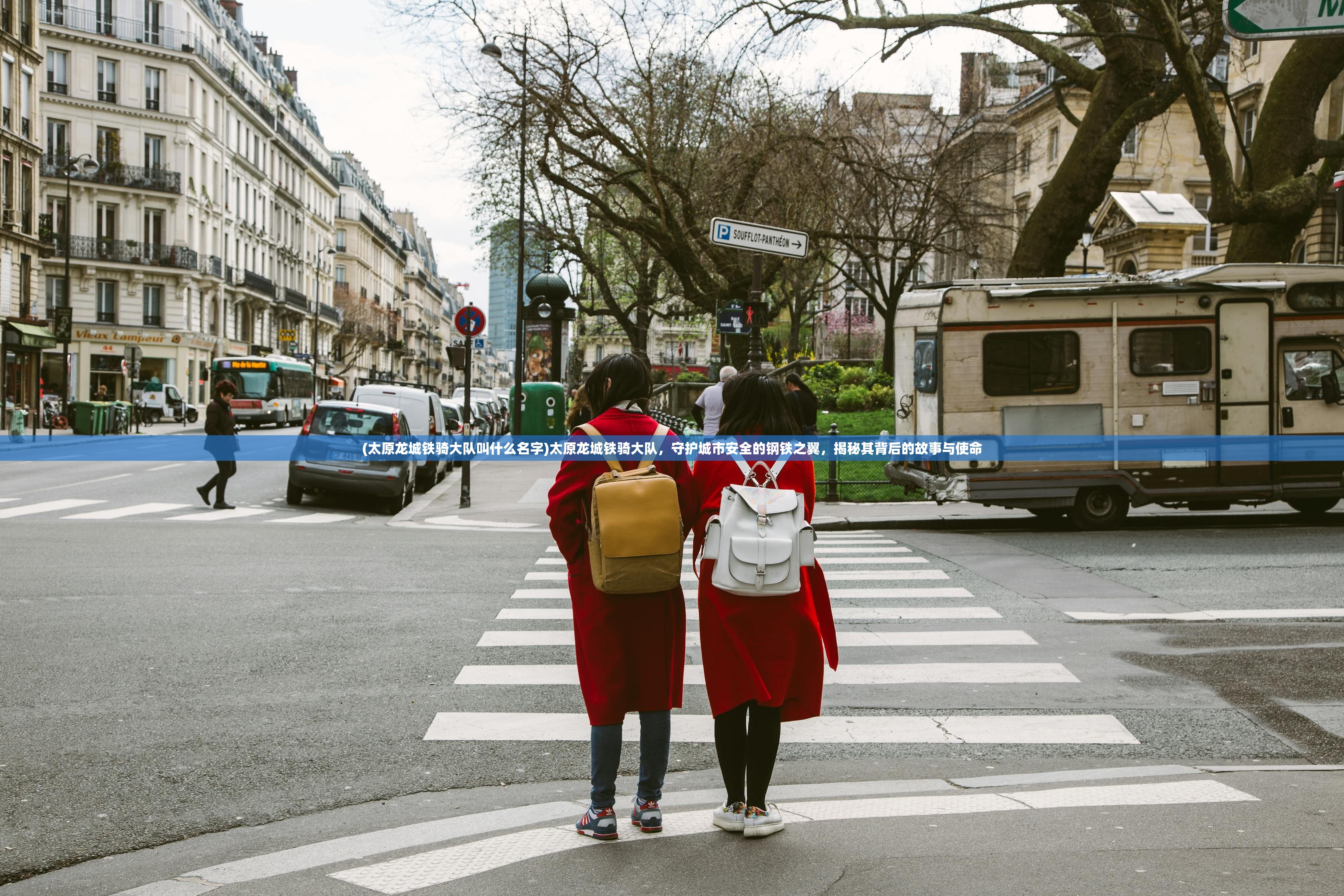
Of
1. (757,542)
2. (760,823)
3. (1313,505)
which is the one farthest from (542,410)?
(757,542)

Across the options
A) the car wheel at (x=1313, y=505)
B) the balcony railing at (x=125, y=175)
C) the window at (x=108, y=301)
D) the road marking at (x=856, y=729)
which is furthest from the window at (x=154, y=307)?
the road marking at (x=856, y=729)

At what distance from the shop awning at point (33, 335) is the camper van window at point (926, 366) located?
3372cm

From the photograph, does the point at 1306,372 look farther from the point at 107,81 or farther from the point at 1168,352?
the point at 107,81

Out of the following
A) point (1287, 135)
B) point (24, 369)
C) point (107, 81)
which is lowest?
point (24, 369)

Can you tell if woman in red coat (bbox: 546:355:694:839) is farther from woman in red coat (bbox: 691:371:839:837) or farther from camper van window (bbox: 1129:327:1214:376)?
camper van window (bbox: 1129:327:1214:376)

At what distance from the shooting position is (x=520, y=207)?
1048 inches

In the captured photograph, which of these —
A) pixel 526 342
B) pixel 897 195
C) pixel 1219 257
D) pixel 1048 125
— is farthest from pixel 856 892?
pixel 1048 125

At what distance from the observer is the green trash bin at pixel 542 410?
3731 centimetres

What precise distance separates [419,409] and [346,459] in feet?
27.0

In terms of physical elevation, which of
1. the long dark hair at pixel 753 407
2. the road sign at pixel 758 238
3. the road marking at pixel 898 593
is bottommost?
the road marking at pixel 898 593

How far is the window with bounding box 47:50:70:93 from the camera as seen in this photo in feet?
194

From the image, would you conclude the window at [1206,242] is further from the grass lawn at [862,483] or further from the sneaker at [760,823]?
the sneaker at [760,823]

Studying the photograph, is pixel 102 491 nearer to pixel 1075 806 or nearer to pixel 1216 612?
pixel 1216 612
